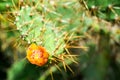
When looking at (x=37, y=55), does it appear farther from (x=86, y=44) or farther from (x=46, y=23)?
(x=86, y=44)

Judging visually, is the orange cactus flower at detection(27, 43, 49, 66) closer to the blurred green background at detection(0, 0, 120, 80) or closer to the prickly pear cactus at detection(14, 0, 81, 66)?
the prickly pear cactus at detection(14, 0, 81, 66)

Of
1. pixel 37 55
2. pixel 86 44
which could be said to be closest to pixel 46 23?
pixel 37 55

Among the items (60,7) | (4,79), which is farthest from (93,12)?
(4,79)

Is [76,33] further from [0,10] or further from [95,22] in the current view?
[0,10]

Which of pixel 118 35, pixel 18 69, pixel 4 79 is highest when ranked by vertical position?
pixel 118 35

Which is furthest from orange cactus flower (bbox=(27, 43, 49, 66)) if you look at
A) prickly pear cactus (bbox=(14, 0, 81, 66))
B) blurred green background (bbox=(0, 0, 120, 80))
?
blurred green background (bbox=(0, 0, 120, 80))

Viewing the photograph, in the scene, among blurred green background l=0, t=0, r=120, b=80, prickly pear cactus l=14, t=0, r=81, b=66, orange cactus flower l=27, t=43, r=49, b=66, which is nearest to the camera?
orange cactus flower l=27, t=43, r=49, b=66

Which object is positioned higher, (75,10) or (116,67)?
(75,10)
